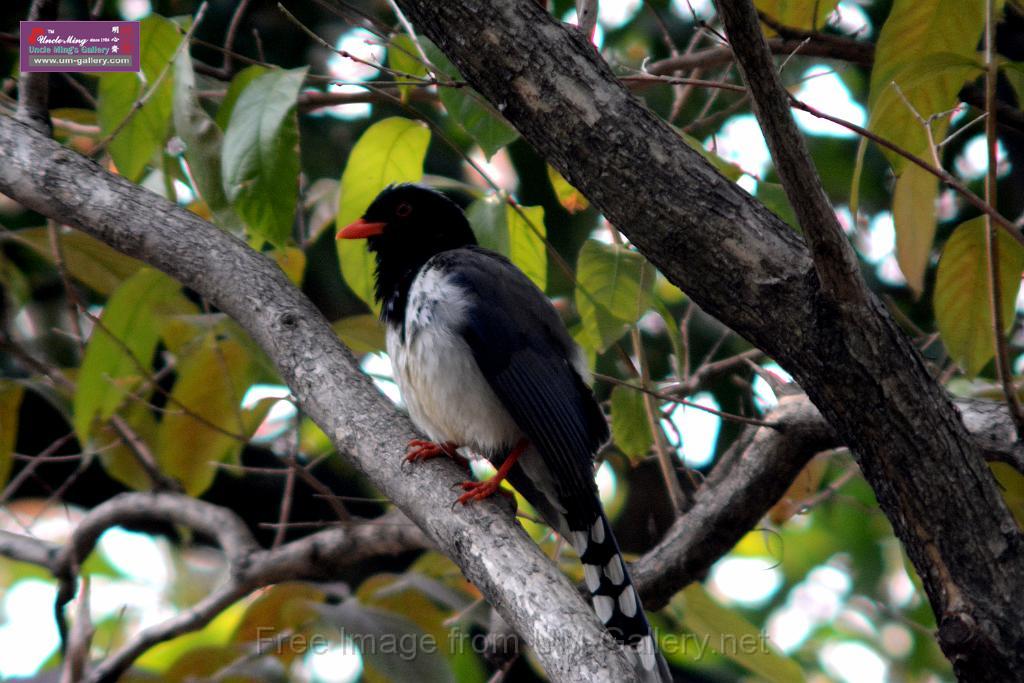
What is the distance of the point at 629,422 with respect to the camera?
3.38 m

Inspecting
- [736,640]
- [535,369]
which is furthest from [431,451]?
[736,640]

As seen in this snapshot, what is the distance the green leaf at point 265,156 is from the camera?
290 centimetres

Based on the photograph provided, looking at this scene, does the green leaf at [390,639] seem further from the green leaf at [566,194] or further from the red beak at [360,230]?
the green leaf at [566,194]

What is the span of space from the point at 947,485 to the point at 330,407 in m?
1.63

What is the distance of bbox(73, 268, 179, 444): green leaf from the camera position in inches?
137

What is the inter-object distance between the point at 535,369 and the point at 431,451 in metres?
0.49

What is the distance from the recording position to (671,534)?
11.9ft

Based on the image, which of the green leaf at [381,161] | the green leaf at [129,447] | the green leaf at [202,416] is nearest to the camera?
the green leaf at [381,161]

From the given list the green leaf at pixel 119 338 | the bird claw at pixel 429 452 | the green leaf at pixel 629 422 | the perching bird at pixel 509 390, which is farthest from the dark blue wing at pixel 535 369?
the green leaf at pixel 119 338

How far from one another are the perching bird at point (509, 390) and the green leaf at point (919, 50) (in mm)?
1337

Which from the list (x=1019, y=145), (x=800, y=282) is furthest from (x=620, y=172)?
(x=1019, y=145)

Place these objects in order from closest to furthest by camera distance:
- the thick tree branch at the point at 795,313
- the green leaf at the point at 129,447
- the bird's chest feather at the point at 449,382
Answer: the thick tree branch at the point at 795,313 < the bird's chest feather at the point at 449,382 < the green leaf at the point at 129,447

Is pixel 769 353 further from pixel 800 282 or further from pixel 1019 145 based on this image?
pixel 1019 145

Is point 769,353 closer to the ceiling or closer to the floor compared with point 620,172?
closer to the floor
